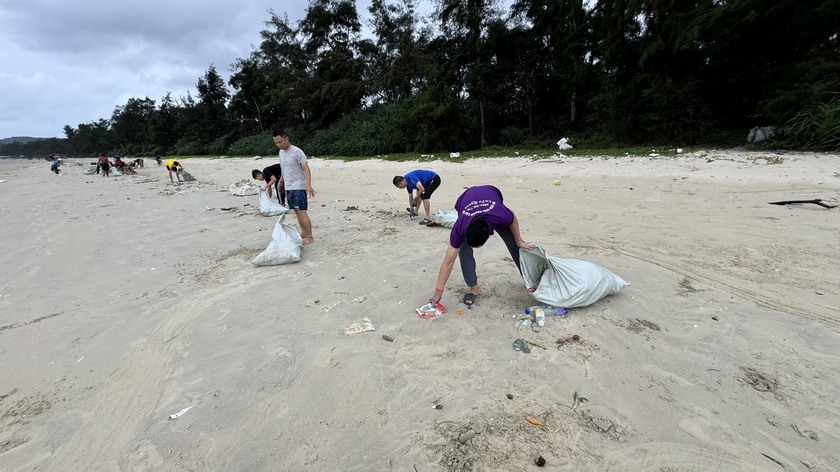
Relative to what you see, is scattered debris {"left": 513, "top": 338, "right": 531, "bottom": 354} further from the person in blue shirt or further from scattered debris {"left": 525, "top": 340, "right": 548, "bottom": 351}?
the person in blue shirt

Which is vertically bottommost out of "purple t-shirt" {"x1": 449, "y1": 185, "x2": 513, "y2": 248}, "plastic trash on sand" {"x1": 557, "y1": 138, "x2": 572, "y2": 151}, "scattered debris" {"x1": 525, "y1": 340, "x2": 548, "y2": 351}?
"scattered debris" {"x1": 525, "y1": 340, "x2": 548, "y2": 351}

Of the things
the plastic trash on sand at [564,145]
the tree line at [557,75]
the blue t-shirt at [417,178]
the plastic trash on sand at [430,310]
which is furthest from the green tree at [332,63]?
the plastic trash on sand at [430,310]

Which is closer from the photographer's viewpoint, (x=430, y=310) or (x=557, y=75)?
(x=430, y=310)

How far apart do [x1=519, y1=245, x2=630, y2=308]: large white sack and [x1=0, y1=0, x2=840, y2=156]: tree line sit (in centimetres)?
924

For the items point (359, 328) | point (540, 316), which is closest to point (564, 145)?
point (540, 316)

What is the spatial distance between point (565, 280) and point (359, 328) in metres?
1.60

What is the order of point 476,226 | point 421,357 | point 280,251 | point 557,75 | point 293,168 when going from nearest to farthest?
point 421,357, point 476,226, point 280,251, point 293,168, point 557,75

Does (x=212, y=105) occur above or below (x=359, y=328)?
above

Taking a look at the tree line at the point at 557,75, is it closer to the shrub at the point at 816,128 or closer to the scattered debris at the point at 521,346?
the shrub at the point at 816,128

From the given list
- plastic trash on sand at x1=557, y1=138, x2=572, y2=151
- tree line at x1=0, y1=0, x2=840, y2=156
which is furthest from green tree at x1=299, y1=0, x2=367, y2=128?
plastic trash on sand at x1=557, y1=138, x2=572, y2=151

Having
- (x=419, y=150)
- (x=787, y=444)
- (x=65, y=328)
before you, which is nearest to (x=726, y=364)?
(x=787, y=444)

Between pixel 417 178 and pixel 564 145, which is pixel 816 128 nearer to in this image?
pixel 564 145

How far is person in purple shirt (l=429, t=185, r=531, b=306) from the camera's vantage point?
2.49 metres

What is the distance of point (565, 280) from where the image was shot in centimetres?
277
